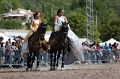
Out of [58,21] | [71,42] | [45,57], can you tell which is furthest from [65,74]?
[45,57]

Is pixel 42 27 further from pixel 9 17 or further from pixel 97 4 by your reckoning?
pixel 9 17

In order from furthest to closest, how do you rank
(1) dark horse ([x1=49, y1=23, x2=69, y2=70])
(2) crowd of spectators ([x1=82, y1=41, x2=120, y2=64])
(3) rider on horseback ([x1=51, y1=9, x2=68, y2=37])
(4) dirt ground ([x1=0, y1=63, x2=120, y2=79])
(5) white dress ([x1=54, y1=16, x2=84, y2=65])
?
(2) crowd of spectators ([x1=82, y1=41, x2=120, y2=64]) → (5) white dress ([x1=54, y1=16, x2=84, y2=65]) → (3) rider on horseback ([x1=51, y1=9, x2=68, y2=37]) → (1) dark horse ([x1=49, y1=23, x2=69, y2=70]) → (4) dirt ground ([x1=0, y1=63, x2=120, y2=79])

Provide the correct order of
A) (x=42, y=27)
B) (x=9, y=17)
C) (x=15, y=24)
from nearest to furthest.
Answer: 1. (x=42, y=27)
2. (x=15, y=24)
3. (x=9, y=17)

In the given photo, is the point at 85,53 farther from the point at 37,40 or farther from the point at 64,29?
the point at 37,40

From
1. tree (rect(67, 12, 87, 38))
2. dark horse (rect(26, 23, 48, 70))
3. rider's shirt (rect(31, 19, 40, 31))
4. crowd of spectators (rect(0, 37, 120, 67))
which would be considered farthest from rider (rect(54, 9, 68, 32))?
tree (rect(67, 12, 87, 38))

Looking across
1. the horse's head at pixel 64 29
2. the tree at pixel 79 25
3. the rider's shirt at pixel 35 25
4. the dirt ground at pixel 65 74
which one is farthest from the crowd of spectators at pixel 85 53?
the tree at pixel 79 25

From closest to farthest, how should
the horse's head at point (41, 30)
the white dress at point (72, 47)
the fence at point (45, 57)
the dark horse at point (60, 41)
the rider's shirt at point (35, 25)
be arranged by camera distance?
1. the horse's head at point (41, 30)
2. the dark horse at point (60, 41)
3. the rider's shirt at point (35, 25)
4. the white dress at point (72, 47)
5. the fence at point (45, 57)

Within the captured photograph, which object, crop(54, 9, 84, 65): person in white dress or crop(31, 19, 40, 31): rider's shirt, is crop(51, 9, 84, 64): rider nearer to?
crop(54, 9, 84, 65): person in white dress

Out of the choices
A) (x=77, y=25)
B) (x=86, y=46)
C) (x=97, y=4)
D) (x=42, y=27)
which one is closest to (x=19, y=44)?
(x=42, y=27)

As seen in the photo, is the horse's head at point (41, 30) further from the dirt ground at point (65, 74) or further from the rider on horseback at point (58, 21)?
the dirt ground at point (65, 74)

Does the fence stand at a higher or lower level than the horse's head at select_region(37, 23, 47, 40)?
lower

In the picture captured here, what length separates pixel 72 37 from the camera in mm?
20359

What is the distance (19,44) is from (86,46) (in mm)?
8001

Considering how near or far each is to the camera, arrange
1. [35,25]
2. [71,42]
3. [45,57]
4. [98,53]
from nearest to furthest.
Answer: [35,25] < [71,42] < [45,57] < [98,53]
